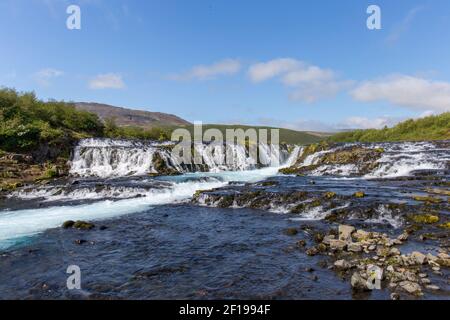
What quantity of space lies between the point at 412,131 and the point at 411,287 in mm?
93573

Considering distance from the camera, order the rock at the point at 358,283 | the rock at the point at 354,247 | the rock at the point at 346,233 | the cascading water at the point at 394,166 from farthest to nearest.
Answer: the cascading water at the point at 394,166 → the rock at the point at 346,233 → the rock at the point at 354,247 → the rock at the point at 358,283

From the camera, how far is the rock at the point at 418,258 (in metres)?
10.6

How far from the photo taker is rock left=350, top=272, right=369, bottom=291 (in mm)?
9117

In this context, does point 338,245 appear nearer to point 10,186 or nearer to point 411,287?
point 411,287

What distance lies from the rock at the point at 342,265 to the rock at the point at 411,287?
1.69 m

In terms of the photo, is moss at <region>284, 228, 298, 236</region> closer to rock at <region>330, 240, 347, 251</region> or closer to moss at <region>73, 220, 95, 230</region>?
rock at <region>330, 240, 347, 251</region>

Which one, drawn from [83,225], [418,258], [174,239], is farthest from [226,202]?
[418,258]

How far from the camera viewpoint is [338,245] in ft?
41.1

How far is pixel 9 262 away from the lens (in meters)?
12.3

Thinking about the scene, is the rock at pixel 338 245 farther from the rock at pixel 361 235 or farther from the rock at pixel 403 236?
the rock at pixel 403 236

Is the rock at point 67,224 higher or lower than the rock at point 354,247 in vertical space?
lower

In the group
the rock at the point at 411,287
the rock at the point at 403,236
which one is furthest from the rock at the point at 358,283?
the rock at the point at 403,236

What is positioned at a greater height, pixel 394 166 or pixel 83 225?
pixel 394 166
